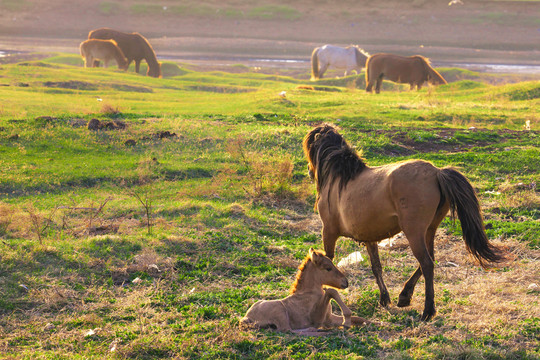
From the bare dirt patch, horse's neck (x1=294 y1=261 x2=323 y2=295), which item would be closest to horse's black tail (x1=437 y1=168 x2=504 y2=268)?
horse's neck (x1=294 y1=261 x2=323 y2=295)

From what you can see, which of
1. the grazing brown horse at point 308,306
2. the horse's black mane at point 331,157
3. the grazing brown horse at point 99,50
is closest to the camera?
the grazing brown horse at point 308,306

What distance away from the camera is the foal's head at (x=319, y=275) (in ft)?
20.3

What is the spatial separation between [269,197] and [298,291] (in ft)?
17.0

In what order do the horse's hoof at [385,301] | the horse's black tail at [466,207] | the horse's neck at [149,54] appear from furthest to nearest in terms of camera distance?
1. the horse's neck at [149,54]
2. the horse's hoof at [385,301]
3. the horse's black tail at [466,207]

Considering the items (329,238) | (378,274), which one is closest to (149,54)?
(329,238)

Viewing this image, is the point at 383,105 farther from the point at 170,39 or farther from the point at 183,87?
the point at 170,39

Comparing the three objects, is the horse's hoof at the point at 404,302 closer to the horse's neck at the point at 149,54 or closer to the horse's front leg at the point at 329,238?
the horse's front leg at the point at 329,238

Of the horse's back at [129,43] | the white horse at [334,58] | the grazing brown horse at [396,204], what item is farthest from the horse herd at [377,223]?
the white horse at [334,58]

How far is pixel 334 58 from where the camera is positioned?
40969mm

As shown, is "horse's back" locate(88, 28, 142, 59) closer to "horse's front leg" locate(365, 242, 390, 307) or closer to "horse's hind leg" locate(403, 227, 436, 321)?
"horse's front leg" locate(365, 242, 390, 307)

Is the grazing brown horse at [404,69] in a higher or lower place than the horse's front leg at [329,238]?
higher

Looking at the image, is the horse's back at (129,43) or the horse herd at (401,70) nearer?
the horse herd at (401,70)

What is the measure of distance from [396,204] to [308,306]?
4.59 feet

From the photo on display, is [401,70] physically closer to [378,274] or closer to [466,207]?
[378,274]
